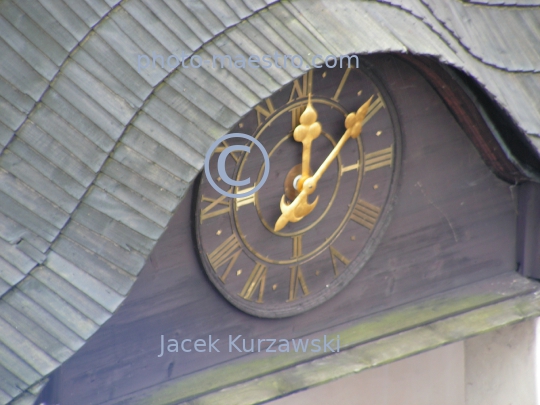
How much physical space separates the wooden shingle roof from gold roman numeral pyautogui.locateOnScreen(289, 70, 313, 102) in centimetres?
22

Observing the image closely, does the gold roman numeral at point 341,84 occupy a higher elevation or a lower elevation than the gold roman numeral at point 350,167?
higher

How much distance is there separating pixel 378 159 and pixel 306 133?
278 mm

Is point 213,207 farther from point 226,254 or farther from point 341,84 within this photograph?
point 341,84

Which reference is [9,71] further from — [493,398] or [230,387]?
[493,398]

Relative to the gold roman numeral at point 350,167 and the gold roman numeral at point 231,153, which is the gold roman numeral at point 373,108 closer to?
the gold roman numeral at point 350,167

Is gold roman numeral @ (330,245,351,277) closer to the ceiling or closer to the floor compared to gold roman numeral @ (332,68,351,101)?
closer to the floor

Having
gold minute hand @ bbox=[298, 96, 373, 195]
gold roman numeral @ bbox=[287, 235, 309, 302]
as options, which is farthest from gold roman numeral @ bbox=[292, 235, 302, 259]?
gold minute hand @ bbox=[298, 96, 373, 195]

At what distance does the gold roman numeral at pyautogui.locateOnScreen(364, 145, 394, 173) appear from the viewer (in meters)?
2.35

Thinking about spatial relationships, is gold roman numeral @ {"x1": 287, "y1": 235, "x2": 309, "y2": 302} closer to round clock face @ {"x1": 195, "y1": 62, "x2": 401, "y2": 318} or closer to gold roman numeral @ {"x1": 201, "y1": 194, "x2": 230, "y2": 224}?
round clock face @ {"x1": 195, "y1": 62, "x2": 401, "y2": 318}

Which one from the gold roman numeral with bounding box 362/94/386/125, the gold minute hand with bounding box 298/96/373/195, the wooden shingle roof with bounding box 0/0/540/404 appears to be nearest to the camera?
the wooden shingle roof with bounding box 0/0/540/404

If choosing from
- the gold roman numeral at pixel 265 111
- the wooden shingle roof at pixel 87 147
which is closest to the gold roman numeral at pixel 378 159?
the gold roman numeral at pixel 265 111

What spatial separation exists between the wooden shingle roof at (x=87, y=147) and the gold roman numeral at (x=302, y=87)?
0.72ft

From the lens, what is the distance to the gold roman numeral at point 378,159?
2.35m

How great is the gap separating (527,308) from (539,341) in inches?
11.5
